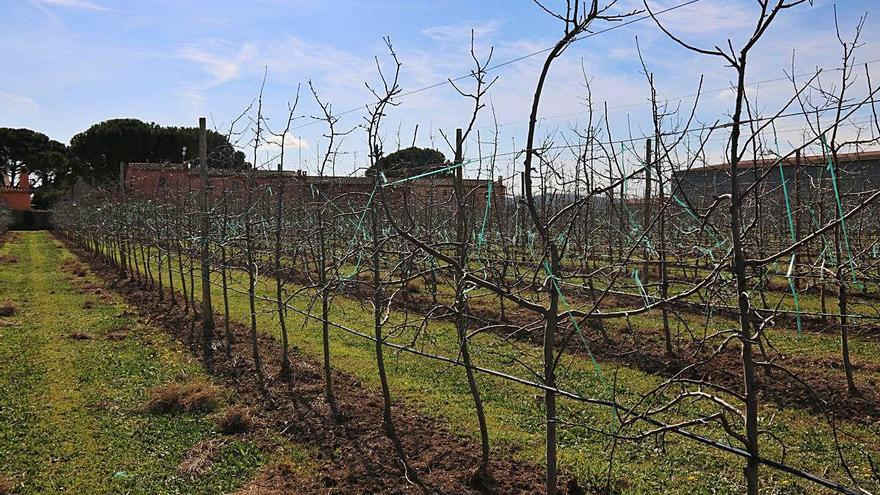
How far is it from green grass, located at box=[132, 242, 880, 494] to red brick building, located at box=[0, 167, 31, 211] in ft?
174

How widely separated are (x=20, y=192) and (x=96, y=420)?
55292mm

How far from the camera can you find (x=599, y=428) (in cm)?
518

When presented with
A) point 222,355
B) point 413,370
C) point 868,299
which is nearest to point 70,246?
point 222,355

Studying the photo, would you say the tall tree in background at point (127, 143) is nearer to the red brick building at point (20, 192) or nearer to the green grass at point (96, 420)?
the red brick building at point (20, 192)

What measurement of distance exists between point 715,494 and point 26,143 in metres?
62.4

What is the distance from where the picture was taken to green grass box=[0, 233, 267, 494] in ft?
14.7

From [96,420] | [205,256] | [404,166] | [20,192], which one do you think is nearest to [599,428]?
[404,166]

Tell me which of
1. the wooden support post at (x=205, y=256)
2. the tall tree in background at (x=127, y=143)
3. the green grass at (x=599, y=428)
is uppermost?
the tall tree in background at (x=127, y=143)

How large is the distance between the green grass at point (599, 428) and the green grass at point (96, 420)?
4.78 ft

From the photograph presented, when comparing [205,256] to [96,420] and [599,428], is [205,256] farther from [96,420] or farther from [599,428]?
[599,428]

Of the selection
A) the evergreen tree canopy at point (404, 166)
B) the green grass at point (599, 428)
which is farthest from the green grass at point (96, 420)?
the evergreen tree canopy at point (404, 166)

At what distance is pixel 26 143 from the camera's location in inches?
2090

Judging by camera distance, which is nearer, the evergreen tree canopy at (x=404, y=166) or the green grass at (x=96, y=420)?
the green grass at (x=96, y=420)

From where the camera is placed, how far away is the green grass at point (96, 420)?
448 cm
